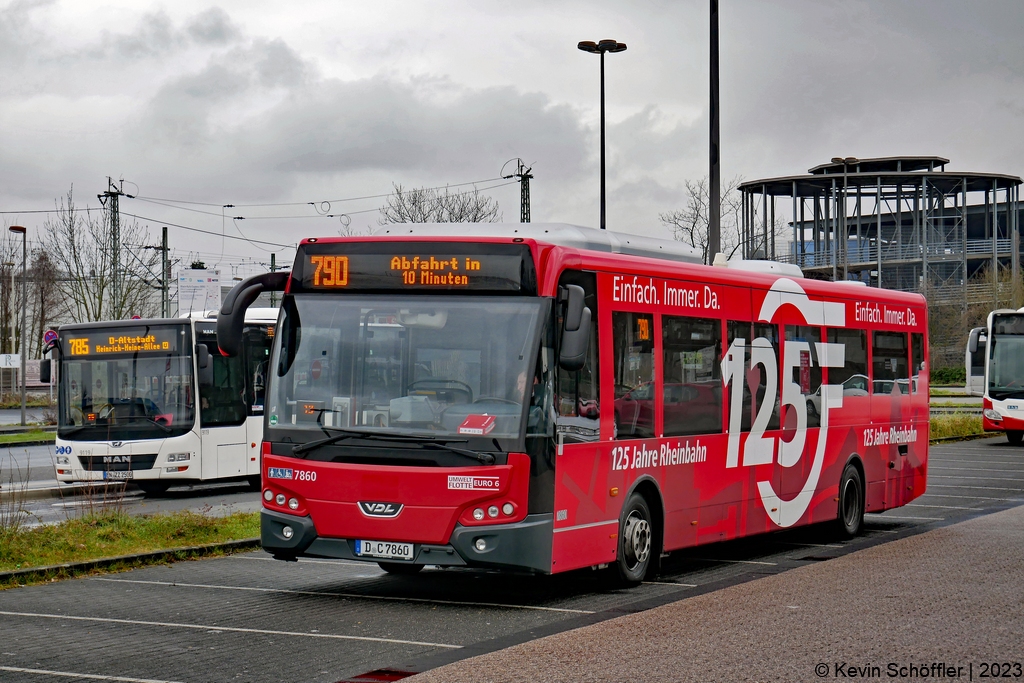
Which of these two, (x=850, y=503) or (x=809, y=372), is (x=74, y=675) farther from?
(x=850, y=503)

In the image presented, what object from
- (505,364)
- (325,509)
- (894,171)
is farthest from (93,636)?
(894,171)

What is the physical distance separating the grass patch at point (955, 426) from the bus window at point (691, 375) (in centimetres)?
2494

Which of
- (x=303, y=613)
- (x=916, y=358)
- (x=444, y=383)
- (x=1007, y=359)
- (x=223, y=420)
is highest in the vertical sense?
(x=1007, y=359)

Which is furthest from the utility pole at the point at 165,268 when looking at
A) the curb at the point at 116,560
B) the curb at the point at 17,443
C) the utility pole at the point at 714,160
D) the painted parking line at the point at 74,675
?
the painted parking line at the point at 74,675

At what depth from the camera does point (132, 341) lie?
20547 millimetres

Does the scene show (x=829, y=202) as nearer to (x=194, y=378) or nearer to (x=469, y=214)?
(x=469, y=214)

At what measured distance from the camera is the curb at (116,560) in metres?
11.2

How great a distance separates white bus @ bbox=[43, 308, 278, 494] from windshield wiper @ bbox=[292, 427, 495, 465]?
10072mm

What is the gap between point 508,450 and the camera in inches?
379

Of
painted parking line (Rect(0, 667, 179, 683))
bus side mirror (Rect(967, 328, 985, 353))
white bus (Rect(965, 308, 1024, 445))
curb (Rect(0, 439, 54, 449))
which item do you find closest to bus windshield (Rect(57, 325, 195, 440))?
curb (Rect(0, 439, 54, 449))

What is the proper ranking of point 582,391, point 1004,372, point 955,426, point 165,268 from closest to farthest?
point 582,391, point 1004,372, point 955,426, point 165,268

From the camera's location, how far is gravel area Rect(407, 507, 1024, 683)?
722cm

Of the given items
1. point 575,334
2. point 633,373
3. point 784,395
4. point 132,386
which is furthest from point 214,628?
point 132,386

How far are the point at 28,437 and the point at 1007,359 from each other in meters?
25.6
